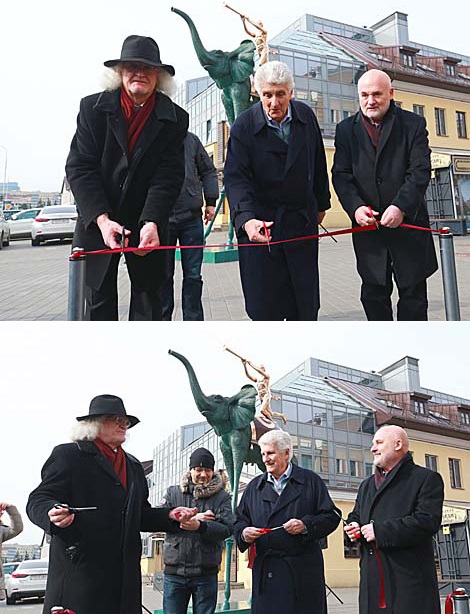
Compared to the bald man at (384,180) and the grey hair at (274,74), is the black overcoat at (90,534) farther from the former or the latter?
the grey hair at (274,74)

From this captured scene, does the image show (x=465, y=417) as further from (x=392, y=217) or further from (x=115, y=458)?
(x=115, y=458)

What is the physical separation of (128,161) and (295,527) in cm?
168

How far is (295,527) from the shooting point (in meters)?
3.29

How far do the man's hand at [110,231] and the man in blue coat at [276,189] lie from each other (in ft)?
1.72

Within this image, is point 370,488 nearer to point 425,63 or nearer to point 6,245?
point 6,245

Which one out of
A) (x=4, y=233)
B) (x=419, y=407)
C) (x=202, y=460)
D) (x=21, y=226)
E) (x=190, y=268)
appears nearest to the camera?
(x=202, y=460)

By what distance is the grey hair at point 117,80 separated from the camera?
3.40 metres

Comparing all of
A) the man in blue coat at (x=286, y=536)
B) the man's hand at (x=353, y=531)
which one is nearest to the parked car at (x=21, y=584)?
the man in blue coat at (x=286, y=536)

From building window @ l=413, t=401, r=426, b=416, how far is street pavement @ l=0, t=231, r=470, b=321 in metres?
1.60

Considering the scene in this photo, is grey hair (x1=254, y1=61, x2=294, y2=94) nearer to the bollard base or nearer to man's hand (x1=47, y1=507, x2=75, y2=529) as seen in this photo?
man's hand (x1=47, y1=507, x2=75, y2=529)

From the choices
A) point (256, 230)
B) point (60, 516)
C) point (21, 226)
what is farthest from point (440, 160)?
point (60, 516)

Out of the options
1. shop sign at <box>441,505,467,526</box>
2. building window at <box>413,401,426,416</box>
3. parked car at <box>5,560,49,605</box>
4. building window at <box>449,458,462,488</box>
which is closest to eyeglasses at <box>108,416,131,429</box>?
parked car at <box>5,560,49,605</box>

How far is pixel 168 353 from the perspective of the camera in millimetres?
4242

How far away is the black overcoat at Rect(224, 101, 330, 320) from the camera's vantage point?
3562mm
